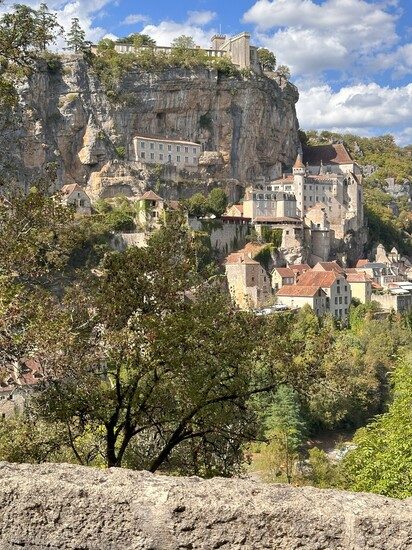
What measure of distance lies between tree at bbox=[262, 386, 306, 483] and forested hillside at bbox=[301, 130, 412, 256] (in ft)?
186

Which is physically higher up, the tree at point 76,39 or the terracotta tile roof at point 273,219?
the tree at point 76,39

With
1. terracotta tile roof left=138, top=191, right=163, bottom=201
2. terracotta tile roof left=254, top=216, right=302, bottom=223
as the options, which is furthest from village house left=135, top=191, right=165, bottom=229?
terracotta tile roof left=254, top=216, right=302, bottom=223

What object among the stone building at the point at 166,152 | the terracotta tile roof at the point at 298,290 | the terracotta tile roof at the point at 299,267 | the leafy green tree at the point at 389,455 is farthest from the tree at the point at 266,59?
the leafy green tree at the point at 389,455

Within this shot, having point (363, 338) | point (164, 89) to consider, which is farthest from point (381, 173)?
point (363, 338)

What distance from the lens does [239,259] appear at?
6384 cm

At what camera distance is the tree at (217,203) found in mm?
72125

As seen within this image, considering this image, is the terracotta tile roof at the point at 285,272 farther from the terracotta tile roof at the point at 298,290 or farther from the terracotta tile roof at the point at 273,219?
the terracotta tile roof at the point at 273,219

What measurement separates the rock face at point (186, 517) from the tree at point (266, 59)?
97402 millimetres

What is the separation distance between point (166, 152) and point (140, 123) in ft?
19.5

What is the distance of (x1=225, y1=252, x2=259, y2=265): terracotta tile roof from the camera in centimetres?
6334

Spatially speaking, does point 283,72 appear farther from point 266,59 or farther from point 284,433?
point 284,433

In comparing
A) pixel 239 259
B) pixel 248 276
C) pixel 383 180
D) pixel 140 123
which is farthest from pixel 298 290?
pixel 383 180

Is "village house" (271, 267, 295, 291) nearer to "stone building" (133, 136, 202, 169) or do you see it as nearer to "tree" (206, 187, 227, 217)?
"tree" (206, 187, 227, 217)

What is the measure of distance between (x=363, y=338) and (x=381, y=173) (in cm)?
9788
